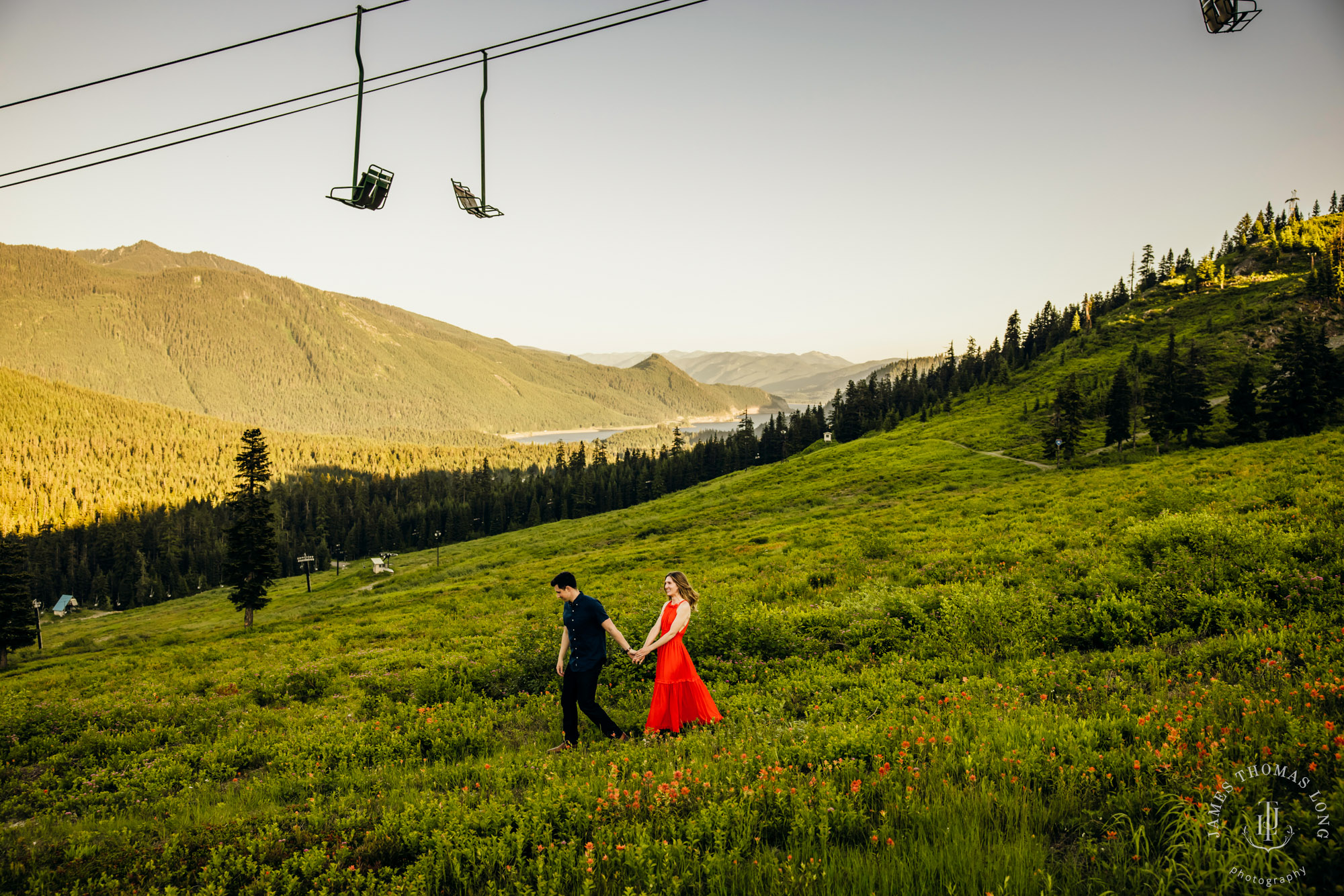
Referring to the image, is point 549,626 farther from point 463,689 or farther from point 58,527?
point 58,527

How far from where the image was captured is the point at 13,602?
5969cm

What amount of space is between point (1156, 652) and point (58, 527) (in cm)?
25990

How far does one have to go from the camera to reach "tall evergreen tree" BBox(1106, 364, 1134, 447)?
74.6 metres

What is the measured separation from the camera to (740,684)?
34.8ft

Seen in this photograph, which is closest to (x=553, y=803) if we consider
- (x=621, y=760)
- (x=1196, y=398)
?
(x=621, y=760)

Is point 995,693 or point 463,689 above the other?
point 995,693

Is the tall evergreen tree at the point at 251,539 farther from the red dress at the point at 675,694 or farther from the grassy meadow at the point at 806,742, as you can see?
the red dress at the point at 675,694

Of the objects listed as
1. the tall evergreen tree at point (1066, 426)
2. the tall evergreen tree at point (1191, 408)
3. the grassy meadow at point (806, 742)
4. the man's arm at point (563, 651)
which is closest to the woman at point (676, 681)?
the grassy meadow at point (806, 742)

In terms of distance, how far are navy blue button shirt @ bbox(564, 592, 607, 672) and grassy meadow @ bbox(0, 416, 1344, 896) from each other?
124 centimetres

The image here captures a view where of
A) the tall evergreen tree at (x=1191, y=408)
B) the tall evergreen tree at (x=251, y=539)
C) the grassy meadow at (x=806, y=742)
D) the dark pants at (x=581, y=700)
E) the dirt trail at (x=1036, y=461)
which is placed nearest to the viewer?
the grassy meadow at (x=806, y=742)

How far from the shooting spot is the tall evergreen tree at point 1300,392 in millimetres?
55656

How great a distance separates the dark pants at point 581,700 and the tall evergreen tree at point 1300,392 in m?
77.8

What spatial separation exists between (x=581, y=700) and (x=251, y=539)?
62456 millimetres

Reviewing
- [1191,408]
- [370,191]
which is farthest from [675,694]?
[1191,408]
